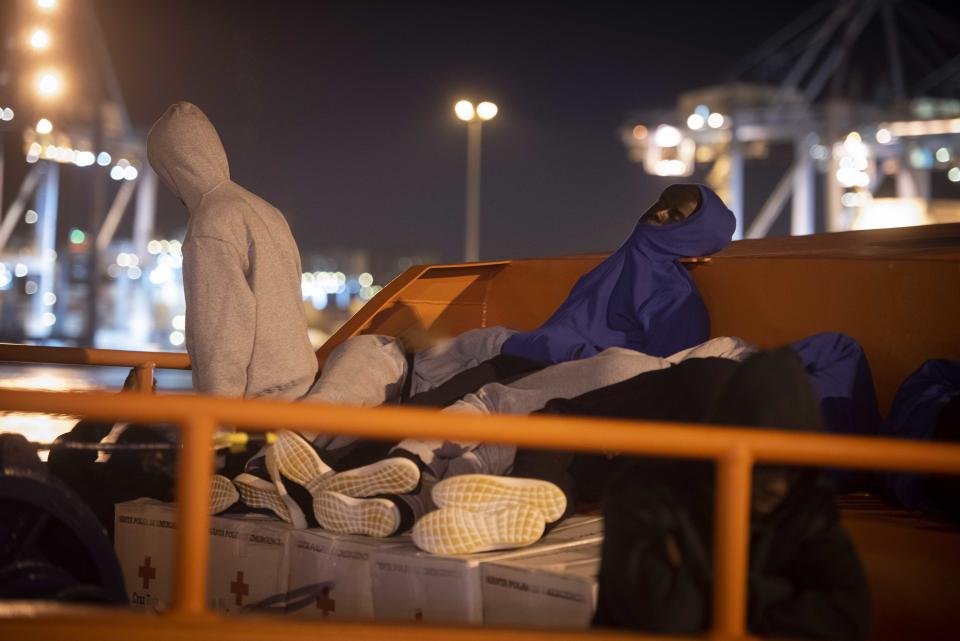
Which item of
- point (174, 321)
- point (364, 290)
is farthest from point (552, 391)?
point (364, 290)

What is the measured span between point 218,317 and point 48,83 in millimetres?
44742

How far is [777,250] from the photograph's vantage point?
20.5ft

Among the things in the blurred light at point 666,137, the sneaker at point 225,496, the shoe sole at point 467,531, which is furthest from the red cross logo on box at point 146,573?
the blurred light at point 666,137

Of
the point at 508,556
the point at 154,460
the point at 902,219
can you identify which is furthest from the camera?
the point at 902,219

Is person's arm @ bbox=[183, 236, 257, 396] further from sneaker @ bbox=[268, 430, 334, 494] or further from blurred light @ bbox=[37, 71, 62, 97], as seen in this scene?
blurred light @ bbox=[37, 71, 62, 97]

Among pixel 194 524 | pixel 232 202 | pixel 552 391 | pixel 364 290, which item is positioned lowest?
pixel 194 524

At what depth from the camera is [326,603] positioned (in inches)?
144

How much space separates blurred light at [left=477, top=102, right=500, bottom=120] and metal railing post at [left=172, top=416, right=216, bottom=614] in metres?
21.7

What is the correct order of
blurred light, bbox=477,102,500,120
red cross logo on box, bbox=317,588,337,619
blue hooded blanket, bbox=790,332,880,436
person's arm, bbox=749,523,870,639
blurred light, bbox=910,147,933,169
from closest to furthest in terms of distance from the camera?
1. person's arm, bbox=749,523,870,639
2. red cross logo on box, bbox=317,588,337,619
3. blue hooded blanket, bbox=790,332,880,436
4. blurred light, bbox=477,102,500,120
5. blurred light, bbox=910,147,933,169

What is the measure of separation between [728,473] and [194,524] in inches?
40.1

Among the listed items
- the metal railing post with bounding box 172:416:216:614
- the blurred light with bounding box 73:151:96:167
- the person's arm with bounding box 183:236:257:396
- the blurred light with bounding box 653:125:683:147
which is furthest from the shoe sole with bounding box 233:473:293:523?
the blurred light with bounding box 73:151:96:167

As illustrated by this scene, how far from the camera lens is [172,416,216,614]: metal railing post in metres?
2.28

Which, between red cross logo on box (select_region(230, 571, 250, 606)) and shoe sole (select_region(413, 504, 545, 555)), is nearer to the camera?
shoe sole (select_region(413, 504, 545, 555))

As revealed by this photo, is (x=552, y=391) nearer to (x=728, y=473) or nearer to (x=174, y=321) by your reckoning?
(x=728, y=473)
